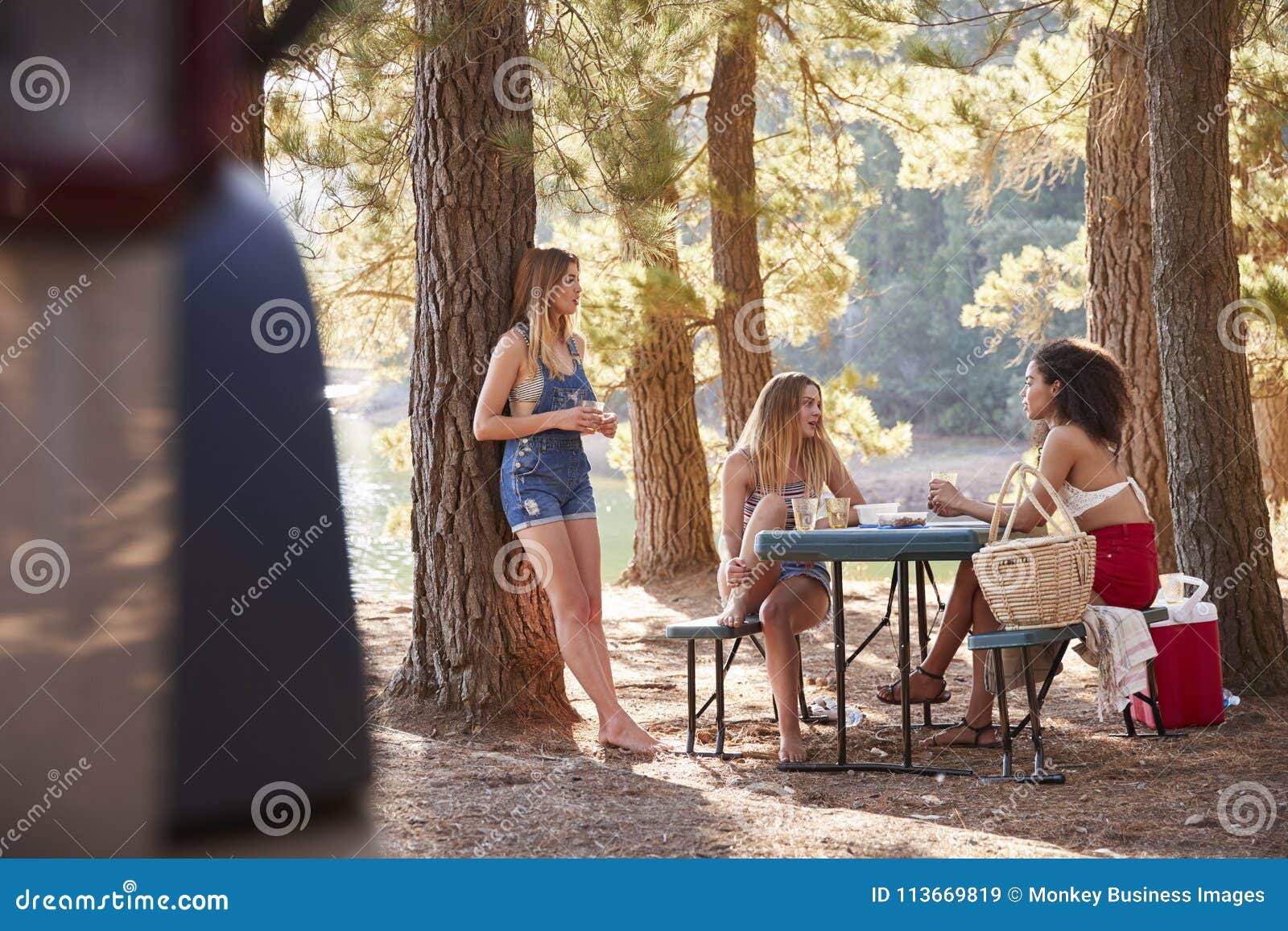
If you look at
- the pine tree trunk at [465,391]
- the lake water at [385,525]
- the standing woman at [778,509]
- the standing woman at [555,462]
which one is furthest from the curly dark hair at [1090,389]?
the lake water at [385,525]

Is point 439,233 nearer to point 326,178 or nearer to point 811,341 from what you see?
point 326,178

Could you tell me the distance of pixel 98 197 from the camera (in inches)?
112

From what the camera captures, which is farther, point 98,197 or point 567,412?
point 567,412

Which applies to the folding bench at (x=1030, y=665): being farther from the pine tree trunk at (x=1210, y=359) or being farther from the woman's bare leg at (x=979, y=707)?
the pine tree trunk at (x=1210, y=359)

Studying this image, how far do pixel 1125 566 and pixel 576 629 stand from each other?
1622 millimetres

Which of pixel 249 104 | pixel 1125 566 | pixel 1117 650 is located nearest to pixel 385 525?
pixel 249 104

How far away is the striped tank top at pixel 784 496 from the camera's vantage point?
3.96m

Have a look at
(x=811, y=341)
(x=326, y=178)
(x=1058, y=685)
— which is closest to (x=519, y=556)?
(x=326, y=178)

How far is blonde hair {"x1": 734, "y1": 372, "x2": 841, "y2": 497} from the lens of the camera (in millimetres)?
3969

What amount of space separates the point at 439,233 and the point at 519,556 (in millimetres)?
1049

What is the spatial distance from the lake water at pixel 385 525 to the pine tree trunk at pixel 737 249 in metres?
2.07

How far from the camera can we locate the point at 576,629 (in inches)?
149

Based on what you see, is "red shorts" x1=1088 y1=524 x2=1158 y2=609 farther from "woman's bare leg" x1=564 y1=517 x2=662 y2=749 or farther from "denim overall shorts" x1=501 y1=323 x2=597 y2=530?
"denim overall shorts" x1=501 y1=323 x2=597 y2=530

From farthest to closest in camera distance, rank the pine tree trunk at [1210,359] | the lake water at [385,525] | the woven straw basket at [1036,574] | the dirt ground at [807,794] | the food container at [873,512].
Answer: the lake water at [385,525]
the pine tree trunk at [1210,359]
the food container at [873,512]
the woven straw basket at [1036,574]
the dirt ground at [807,794]
